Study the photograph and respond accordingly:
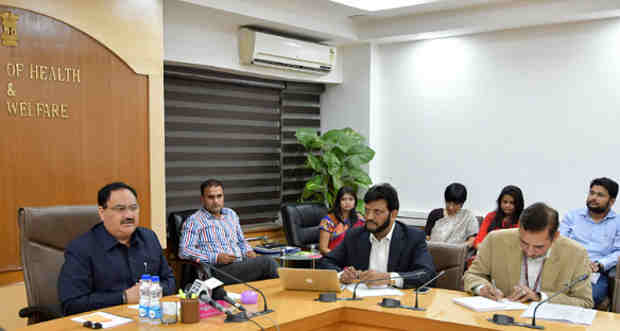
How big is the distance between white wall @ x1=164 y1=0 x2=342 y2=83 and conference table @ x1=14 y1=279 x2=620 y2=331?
2.91m

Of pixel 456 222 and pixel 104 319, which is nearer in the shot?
pixel 104 319

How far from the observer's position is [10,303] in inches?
148

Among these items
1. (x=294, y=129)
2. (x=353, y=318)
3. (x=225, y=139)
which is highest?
(x=294, y=129)

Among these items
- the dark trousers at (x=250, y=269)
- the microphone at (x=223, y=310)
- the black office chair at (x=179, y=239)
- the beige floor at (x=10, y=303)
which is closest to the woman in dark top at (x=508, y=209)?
the dark trousers at (x=250, y=269)

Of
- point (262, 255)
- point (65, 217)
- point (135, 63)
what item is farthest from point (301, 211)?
point (65, 217)

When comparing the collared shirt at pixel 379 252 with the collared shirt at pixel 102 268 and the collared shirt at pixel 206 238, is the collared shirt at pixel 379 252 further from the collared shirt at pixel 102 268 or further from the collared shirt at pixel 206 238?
the collared shirt at pixel 206 238

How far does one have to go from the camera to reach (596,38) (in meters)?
5.60

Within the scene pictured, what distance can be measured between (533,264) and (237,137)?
375 cm

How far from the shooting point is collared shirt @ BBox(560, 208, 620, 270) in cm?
468

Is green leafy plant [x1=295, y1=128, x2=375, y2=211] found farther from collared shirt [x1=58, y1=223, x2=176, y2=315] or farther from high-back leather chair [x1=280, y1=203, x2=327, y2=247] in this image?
collared shirt [x1=58, y1=223, x2=176, y2=315]

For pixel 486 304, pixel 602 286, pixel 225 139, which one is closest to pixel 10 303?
pixel 225 139

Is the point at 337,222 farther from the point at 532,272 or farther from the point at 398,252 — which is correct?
the point at 532,272

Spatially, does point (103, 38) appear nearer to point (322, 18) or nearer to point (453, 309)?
point (322, 18)

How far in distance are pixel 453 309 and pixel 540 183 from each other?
3.61 meters
